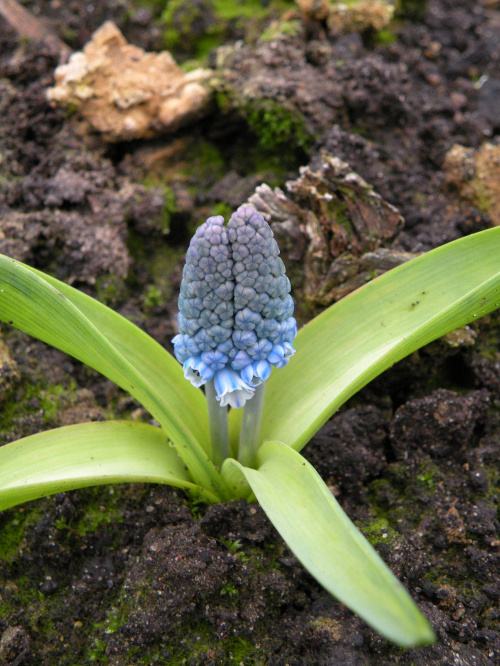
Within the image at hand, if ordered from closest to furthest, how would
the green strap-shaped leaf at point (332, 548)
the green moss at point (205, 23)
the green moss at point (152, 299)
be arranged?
the green strap-shaped leaf at point (332, 548), the green moss at point (152, 299), the green moss at point (205, 23)

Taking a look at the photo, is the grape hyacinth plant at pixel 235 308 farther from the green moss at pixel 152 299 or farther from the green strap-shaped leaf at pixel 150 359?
the green moss at pixel 152 299

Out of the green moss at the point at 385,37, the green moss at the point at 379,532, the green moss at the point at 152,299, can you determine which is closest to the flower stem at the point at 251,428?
the green moss at the point at 379,532

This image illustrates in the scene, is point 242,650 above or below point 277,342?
below

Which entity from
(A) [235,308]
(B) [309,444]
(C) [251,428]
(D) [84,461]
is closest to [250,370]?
(A) [235,308]

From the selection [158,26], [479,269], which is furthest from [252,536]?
[158,26]

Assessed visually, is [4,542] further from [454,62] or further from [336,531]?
[454,62]

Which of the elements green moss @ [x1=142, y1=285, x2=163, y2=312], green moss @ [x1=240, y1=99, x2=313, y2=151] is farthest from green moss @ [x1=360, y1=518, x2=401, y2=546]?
green moss @ [x1=240, y1=99, x2=313, y2=151]
